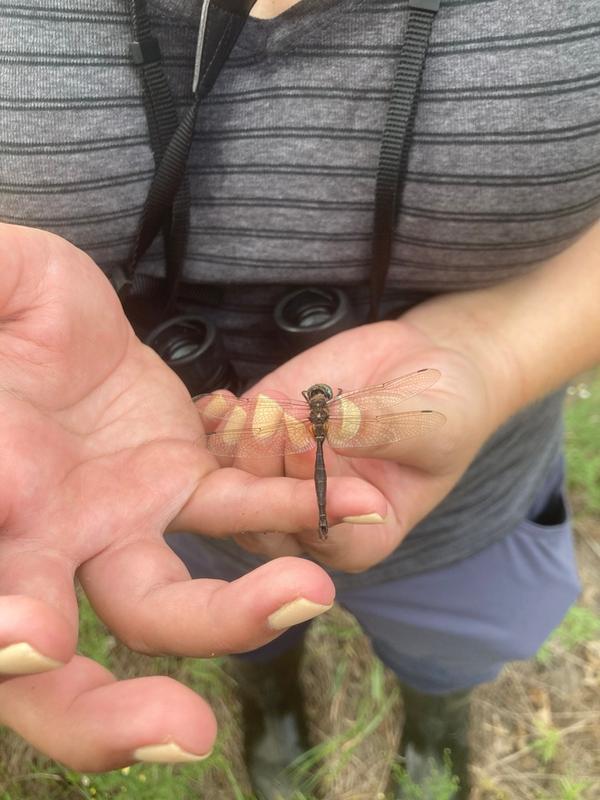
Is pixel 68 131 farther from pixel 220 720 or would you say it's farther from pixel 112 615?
pixel 220 720

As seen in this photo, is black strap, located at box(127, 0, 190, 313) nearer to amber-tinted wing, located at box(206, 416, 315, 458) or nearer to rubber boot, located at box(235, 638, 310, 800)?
amber-tinted wing, located at box(206, 416, 315, 458)

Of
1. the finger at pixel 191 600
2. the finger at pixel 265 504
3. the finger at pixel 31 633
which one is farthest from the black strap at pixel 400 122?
the finger at pixel 31 633

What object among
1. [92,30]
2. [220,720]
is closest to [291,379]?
[92,30]

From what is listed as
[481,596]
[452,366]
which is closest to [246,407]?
[452,366]

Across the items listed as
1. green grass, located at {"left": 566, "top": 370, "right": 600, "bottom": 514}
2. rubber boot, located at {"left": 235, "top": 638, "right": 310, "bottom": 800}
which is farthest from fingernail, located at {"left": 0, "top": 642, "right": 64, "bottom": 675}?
green grass, located at {"left": 566, "top": 370, "right": 600, "bottom": 514}

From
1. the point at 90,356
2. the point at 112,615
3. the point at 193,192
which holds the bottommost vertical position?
the point at 112,615
